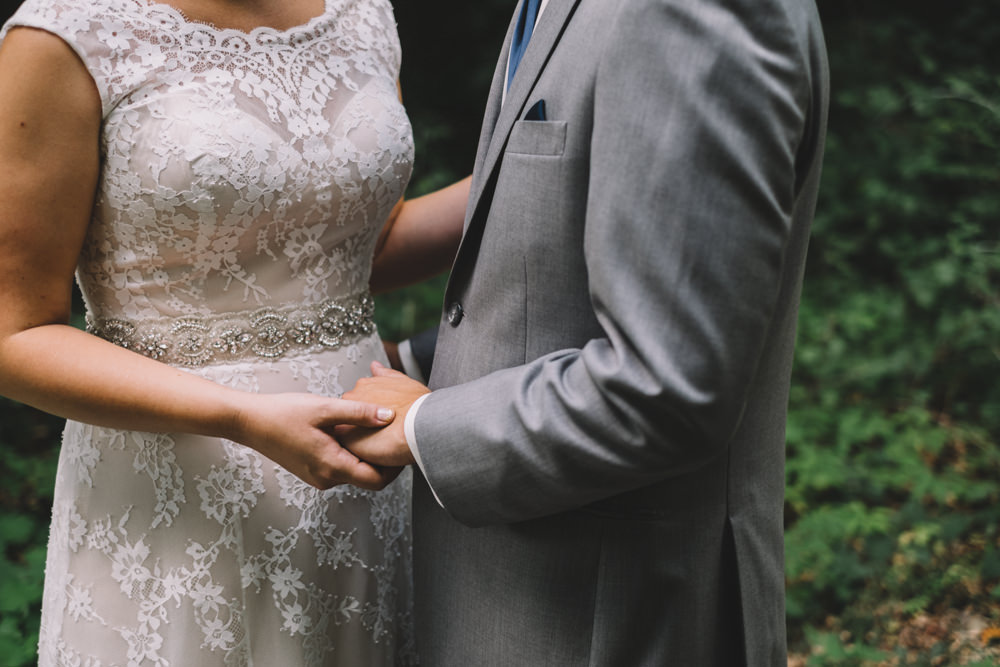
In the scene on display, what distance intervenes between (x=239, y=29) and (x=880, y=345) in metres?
4.96

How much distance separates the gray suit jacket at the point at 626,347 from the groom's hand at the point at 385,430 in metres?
0.08

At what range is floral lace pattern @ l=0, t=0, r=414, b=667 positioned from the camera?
1.54 m

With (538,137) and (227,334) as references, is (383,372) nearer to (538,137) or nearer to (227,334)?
(227,334)

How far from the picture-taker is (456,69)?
7.04m

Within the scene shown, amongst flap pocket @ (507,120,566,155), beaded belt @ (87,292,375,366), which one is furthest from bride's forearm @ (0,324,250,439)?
flap pocket @ (507,120,566,155)

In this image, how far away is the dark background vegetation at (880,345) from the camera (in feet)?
11.8

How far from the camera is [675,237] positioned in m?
1.11

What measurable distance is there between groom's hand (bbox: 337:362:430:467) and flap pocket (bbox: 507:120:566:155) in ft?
1.46

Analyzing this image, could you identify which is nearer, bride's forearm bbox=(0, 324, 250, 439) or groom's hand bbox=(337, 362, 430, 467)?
groom's hand bbox=(337, 362, 430, 467)

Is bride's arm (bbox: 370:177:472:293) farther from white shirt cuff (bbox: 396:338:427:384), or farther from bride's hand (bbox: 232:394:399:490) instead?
bride's hand (bbox: 232:394:399:490)

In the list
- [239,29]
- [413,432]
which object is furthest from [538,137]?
[239,29]

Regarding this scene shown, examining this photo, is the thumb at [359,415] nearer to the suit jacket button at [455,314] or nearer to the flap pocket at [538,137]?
the suit jacket button at [455,314]

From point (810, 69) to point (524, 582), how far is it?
0.87 meters

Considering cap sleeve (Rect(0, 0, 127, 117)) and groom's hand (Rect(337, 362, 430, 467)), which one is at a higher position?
cap sleeve (Rect(0, 0, 127, 117))
